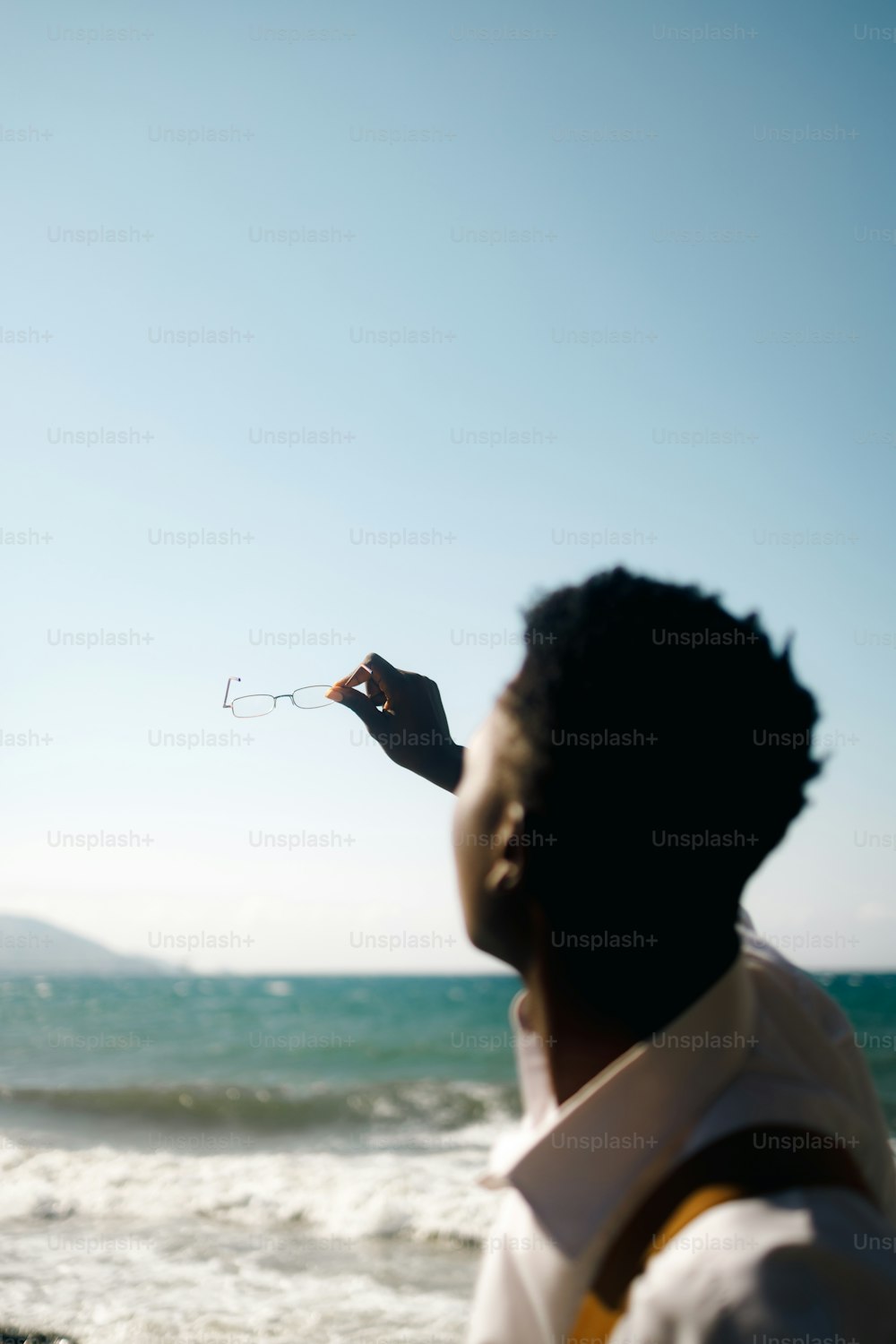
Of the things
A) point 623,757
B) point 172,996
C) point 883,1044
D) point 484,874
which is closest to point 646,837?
point 623,757

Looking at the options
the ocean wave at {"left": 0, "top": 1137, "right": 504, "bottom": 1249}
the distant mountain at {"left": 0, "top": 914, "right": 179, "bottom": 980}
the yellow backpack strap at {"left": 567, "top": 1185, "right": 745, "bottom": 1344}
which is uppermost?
the yellow backpack strap at {"left": 567, "top": 1185, "right": 745, "bottom": 1344}

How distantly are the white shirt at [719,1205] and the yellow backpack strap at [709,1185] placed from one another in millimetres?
10

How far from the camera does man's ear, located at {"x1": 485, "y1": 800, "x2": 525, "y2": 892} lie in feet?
3.48

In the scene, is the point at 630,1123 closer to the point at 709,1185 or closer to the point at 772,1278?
the point at 709,1185

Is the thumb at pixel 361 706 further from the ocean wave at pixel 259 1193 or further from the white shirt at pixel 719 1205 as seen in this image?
the ocean wave at pixel 259 1193

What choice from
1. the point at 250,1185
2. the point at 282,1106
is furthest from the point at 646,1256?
the point at 282,1106

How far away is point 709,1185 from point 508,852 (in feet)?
1.20

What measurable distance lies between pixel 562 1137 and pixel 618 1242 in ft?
0.37

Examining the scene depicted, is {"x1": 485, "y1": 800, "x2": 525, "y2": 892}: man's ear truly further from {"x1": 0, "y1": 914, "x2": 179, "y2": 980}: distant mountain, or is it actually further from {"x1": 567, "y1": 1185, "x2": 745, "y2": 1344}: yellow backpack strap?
{"x1": 0, "y1": 914, "x2": 179, "y2": 980}: distant mountain

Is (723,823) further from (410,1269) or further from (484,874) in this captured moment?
(410,1269)

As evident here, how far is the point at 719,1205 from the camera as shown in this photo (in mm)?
825

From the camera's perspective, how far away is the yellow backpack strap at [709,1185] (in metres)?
0.83

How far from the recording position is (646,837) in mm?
1002

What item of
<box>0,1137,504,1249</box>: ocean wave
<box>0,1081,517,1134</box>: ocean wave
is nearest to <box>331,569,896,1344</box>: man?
<box>0,1137,504,1249</box>: ocean wave
